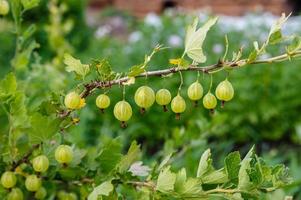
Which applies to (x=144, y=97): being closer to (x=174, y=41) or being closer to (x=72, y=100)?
(x=72, y=100)

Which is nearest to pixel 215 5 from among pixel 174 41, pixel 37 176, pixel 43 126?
pixel 174 41

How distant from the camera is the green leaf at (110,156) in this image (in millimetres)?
939

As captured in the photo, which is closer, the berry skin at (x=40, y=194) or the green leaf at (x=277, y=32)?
the green leaf at (x=277, y=32)

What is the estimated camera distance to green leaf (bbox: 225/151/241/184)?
81cm

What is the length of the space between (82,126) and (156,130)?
1388mm

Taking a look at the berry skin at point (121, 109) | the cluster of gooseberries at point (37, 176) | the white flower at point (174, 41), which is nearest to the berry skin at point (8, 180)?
the cluster of gooseberries at point (37, 176)

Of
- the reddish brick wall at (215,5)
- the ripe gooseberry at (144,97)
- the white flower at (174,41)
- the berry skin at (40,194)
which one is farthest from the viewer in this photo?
the reddish brick wall at (215,5)

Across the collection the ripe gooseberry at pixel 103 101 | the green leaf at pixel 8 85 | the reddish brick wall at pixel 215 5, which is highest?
the reddish brick wall at pixel 215 5

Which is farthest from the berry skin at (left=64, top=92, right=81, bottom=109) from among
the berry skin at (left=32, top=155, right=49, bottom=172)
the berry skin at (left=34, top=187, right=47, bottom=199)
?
the berry skin at (left=34, top=187, right=47, bottom=199)

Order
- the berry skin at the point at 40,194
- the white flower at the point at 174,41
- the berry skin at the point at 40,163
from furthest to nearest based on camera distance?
the white flower at the point at 174,41 < the berry skin at the point at 40,194 < the berry skin at the point at 40,163

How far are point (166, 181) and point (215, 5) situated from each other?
8403 mm

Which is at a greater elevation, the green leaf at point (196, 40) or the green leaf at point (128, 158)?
the green leaf at point (196, 40)

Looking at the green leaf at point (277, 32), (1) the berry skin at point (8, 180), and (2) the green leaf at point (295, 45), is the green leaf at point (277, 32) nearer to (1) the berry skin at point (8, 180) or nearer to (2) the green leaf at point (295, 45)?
(2) the green leaf at point (295, 45)

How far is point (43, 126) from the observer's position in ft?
2.87
